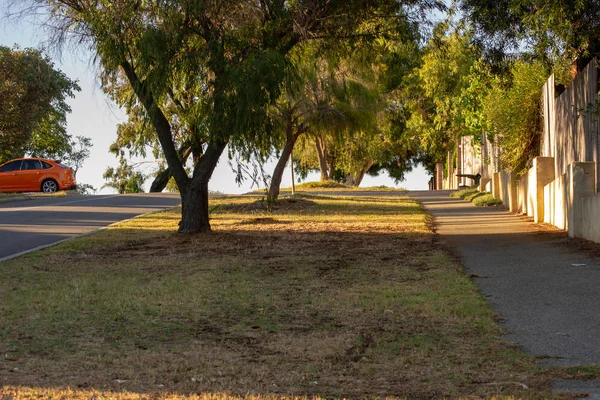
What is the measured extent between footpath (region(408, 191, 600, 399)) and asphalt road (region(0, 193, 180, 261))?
26.0 feet

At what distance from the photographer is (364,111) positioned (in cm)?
2655

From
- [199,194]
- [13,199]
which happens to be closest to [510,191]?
[199,194]

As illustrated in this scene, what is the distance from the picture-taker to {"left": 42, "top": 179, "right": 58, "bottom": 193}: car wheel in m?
36.3

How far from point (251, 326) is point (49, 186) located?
2993 cm

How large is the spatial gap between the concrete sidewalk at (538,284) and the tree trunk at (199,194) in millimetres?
4596

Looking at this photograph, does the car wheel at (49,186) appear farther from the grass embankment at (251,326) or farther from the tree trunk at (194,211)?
the grass embankment at (251,326)

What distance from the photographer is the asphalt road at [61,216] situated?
17641 millimetres

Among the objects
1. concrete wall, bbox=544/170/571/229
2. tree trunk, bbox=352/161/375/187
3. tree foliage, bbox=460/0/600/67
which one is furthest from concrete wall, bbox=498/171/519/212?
tree trunk, bbox=352/161/375/187

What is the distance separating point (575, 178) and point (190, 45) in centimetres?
707

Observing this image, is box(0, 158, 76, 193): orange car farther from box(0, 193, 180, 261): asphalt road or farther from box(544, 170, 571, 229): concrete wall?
box(544, 170, 571, 229): concrete wall

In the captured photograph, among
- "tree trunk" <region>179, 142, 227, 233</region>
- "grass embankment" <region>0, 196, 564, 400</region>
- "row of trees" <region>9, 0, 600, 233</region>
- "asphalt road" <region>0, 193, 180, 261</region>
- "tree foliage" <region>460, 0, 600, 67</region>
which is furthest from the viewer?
"asphalt road" <region>0, 193, 180, 261</region>

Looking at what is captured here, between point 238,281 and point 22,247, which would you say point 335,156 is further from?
point 238,281

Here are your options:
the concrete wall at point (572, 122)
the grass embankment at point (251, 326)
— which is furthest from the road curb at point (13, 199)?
the concrete wall at point (572, 122)

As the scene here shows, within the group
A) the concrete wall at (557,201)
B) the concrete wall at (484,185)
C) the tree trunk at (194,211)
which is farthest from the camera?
the concrete wall at (484,185)
